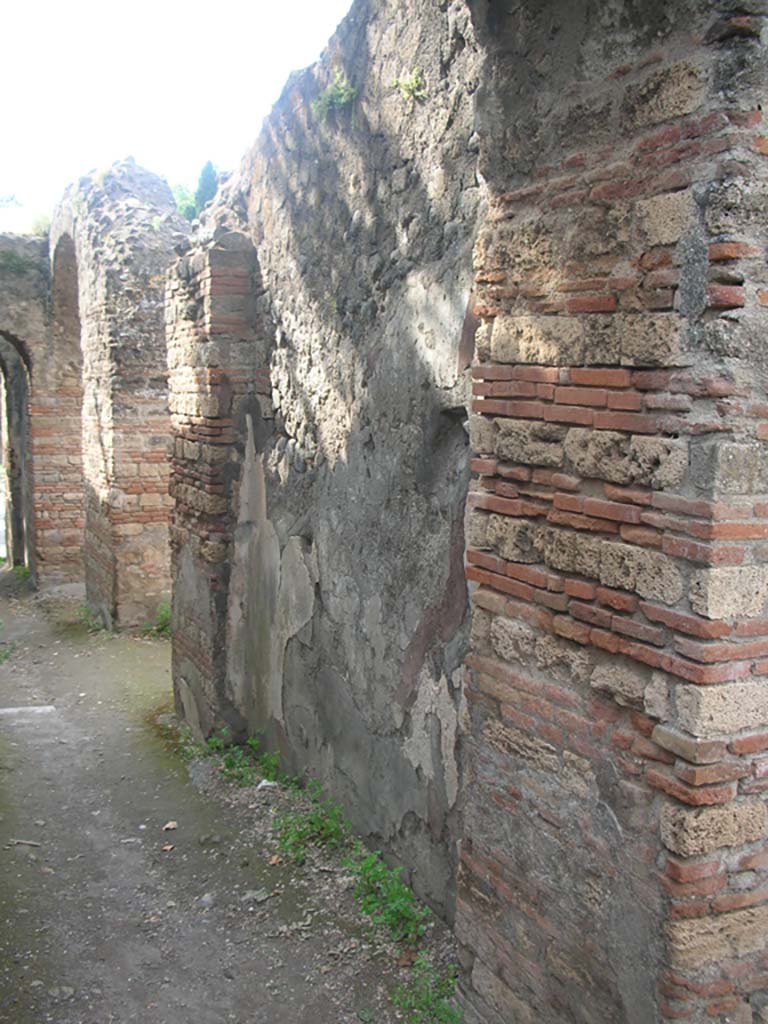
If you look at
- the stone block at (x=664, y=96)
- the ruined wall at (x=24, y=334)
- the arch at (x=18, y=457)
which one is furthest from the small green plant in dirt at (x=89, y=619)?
the stone block at (x=664, y=96)

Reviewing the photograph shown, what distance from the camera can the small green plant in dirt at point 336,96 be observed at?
412 cm

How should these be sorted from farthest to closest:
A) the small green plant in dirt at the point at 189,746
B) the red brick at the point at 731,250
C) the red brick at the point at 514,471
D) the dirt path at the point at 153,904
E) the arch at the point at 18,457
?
the arch at the point at 18,457
the small green plant in dirt at the point at 189,746
the dirt path at the point at 153,904
the red brick at the point at 514,471
the red brick at the point at 731,250

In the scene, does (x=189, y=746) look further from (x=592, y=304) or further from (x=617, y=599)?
(x=592, y=304)

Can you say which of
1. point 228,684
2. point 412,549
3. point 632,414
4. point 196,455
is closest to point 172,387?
point 196,455

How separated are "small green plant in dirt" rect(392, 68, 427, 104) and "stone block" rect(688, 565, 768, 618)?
94.2 inches

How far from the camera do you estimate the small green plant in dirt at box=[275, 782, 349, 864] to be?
4.45 metres

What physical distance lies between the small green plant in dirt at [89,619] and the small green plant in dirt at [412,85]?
21.9ft

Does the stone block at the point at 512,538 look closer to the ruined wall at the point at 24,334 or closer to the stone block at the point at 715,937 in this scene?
the stone block at the point at 715,937

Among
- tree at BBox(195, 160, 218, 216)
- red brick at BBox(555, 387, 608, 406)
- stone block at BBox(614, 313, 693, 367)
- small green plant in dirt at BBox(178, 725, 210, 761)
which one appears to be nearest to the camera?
stone block at BBox(614, 313, 693, 367)

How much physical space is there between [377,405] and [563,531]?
1819 mm

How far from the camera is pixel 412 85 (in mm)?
3586

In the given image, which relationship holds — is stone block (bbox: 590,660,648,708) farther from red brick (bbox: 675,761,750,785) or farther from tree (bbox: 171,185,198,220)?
tree (bbox: 171,185,198,220)

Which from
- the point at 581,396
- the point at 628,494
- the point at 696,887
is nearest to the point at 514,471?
the point at 581,396

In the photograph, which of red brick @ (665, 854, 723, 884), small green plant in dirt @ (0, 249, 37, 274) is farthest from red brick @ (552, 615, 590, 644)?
small green plant in dirt @ (0, 249, 37, 274)
